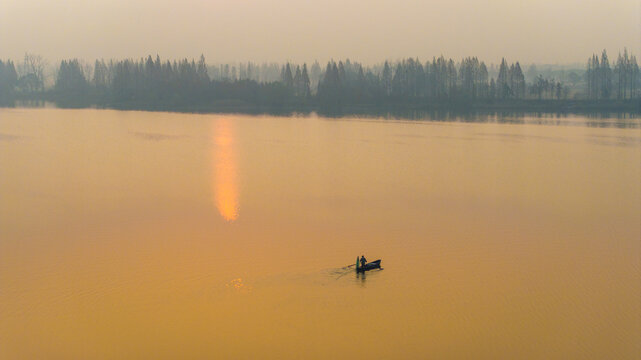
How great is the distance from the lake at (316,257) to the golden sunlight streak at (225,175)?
11 centimetres

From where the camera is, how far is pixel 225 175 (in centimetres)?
2367

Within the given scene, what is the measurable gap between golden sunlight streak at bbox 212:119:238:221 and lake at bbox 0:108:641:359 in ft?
0.37

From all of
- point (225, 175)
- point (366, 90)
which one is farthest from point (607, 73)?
point (225, 175)

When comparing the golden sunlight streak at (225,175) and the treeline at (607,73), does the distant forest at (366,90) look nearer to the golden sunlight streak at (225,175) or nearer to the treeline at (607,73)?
the treeline at (607,73)

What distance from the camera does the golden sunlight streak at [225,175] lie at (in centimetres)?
1798

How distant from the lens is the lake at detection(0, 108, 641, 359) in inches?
385

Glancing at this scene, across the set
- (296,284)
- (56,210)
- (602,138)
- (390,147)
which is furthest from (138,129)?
(296,284)

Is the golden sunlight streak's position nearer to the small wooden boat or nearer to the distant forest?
the small wooden boat

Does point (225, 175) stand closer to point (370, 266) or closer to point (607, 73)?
point (370, 266)

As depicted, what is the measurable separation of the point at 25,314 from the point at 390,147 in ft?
78.3

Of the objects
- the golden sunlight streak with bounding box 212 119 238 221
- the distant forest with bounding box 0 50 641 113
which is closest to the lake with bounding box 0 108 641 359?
the golden sunlight streak with bounding box 212 119 238 221

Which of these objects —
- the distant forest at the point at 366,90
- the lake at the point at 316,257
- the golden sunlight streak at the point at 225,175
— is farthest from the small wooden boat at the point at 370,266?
the distant forest at the point at 366,90

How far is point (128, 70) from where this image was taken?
287ft

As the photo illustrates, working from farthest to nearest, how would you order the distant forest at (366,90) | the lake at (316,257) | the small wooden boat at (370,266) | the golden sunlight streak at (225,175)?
the distant forest at (366,90), the golden sunlight streak at (225,175), the small wooden boat at (370,266), the lake at (316,257)
